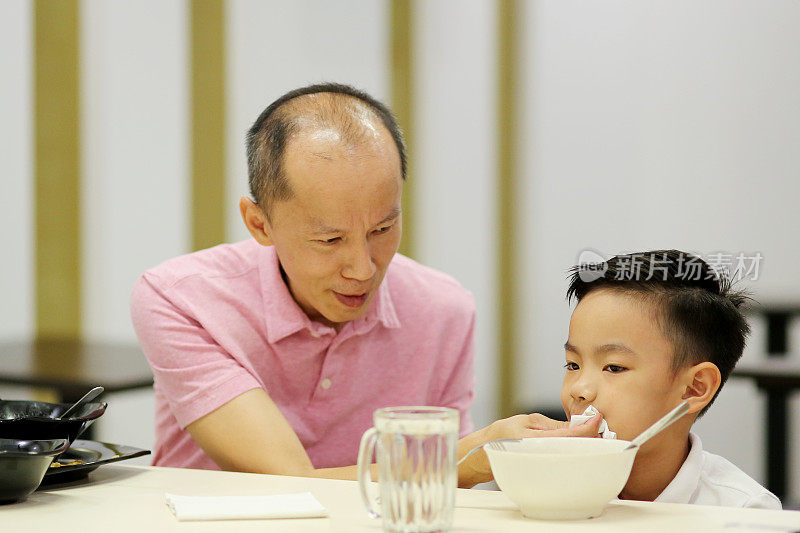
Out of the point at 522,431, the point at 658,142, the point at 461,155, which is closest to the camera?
the point at 522,431

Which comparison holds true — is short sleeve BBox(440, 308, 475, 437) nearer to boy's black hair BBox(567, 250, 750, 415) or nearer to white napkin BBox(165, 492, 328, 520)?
boy's black hair BBox(567, 250, 750, 415)

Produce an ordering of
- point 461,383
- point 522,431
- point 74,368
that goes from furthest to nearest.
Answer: point 74,368 < point 461,383 < point 522,431

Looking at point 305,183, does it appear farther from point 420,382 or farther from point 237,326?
point 420,382

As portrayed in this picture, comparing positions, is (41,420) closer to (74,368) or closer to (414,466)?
(414,466)

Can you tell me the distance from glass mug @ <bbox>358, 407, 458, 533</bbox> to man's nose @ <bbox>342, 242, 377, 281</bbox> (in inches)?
25.9

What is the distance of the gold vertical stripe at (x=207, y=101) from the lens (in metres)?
4.56

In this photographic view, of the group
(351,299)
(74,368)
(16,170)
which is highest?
(16,170)

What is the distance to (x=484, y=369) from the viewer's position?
15.2 feet

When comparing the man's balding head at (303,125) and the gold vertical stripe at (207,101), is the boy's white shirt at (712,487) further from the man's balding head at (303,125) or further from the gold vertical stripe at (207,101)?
the gold vertical stripe at (207,101)

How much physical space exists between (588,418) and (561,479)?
11.0 inches

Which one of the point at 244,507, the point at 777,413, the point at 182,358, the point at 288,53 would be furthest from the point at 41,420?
the point at 288,53

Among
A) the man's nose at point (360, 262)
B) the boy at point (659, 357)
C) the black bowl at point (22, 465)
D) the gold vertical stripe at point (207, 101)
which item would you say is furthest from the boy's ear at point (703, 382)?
the gold vertical stripe at point (207, 101)

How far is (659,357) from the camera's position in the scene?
4.62 ft

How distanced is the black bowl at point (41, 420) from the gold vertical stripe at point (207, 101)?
335 cm
